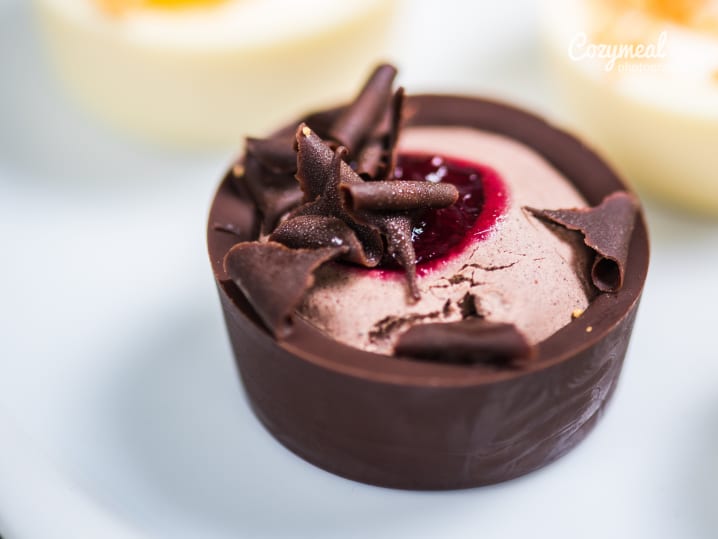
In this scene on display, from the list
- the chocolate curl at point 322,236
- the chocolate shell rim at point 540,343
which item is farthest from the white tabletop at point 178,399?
the chocolate curl at point 322,236

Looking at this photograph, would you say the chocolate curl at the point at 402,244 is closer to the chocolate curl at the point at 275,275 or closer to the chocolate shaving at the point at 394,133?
the chocolate curl at the point at 275,275

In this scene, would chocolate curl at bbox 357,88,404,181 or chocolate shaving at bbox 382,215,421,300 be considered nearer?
chocolate shaving at bbox 382,215,421,300

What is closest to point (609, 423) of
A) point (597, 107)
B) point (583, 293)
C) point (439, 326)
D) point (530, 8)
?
point (583, 293)

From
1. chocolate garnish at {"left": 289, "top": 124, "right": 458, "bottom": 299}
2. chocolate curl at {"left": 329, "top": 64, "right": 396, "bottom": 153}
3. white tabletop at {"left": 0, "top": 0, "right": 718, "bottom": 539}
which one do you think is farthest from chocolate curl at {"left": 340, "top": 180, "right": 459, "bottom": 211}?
white tabletop at {"left": 0, "top": 0, "right": 718, "bottom": 539}

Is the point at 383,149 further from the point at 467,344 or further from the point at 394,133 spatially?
the point at 467,344

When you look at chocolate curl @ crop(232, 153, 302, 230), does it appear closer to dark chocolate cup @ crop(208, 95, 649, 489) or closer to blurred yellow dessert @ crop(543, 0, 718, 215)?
dark chocolate cup @ crop(208, 95, 649, 489)

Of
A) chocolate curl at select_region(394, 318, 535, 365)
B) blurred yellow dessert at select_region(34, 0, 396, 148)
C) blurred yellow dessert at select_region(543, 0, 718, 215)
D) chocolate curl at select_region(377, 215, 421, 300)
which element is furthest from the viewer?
blurred yellow dessert at select_region(34, 0, 396, 148)
